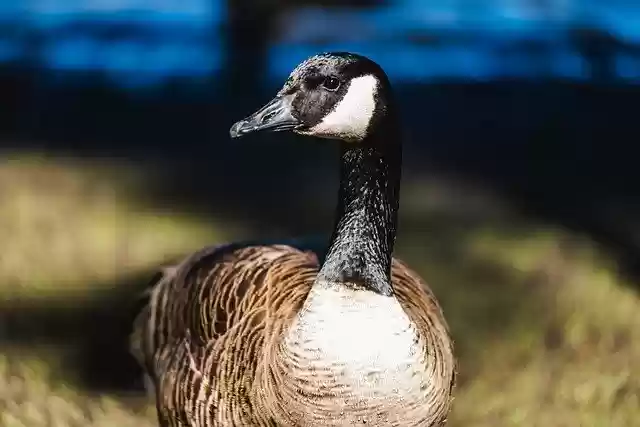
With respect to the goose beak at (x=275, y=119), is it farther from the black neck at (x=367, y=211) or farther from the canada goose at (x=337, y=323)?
the black neck at (x=367, y=211)

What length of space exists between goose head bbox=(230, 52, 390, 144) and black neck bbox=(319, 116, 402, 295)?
0.18 ft

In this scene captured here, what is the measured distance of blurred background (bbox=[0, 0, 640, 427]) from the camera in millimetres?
3029

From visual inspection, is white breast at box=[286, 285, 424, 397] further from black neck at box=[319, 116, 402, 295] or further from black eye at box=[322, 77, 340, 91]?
black eye at box=[322, 77, 340, 91]

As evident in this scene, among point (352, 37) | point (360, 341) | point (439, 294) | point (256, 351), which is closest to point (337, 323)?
point (360, 341)

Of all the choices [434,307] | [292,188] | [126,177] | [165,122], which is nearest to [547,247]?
[292,188]

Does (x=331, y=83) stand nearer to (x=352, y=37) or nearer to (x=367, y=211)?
Result: (x=367, y=211)

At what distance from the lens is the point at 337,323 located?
184cm

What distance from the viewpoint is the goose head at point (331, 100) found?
182 centimetres

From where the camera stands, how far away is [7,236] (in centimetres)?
393

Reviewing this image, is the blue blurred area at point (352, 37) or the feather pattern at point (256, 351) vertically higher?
the blue blurred area at point (352, 37)

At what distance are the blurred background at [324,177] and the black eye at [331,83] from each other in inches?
53.8

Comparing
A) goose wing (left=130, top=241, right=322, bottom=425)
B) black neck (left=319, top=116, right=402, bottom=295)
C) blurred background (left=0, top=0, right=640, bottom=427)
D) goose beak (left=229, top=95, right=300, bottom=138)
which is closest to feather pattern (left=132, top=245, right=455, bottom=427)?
goose wing (left=130, top=241, right=322, bottom=425)

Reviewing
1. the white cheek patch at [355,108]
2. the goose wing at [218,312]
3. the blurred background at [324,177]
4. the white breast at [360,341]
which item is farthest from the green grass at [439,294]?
the white cheek patch at [355,108]

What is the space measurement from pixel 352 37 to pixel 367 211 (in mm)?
4931
